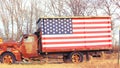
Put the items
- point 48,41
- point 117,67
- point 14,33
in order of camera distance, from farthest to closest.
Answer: point 14,33, point 48,41, point 117,67

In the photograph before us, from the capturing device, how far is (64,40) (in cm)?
2719

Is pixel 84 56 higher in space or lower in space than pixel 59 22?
lower

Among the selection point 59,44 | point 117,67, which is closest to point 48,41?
point 59,44

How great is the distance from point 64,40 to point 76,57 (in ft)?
5.11

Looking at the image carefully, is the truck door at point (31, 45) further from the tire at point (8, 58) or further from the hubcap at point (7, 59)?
the hubcap at point (7, 59)

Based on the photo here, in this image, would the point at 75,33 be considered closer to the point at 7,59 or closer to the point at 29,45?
the point at 29,45

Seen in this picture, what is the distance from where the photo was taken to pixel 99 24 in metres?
27.7

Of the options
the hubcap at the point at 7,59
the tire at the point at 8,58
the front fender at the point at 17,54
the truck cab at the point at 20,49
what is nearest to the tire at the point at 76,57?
the truck cab at the point at 20,49

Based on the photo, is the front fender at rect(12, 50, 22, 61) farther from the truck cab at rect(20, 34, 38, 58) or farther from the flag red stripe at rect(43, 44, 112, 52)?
the flag red stripe at rect(43, 44, 112, 52)

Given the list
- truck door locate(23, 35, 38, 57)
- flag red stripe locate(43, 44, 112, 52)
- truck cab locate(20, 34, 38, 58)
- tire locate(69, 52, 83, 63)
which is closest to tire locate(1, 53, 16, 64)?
truck cab locate(20, 34, 38, 58)

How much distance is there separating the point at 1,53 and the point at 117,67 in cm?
1097

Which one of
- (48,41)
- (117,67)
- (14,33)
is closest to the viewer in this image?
(117,67)

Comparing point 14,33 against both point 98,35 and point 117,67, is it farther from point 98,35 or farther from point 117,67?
point 117,67

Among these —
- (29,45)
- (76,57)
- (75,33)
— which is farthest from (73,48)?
(29,45)
